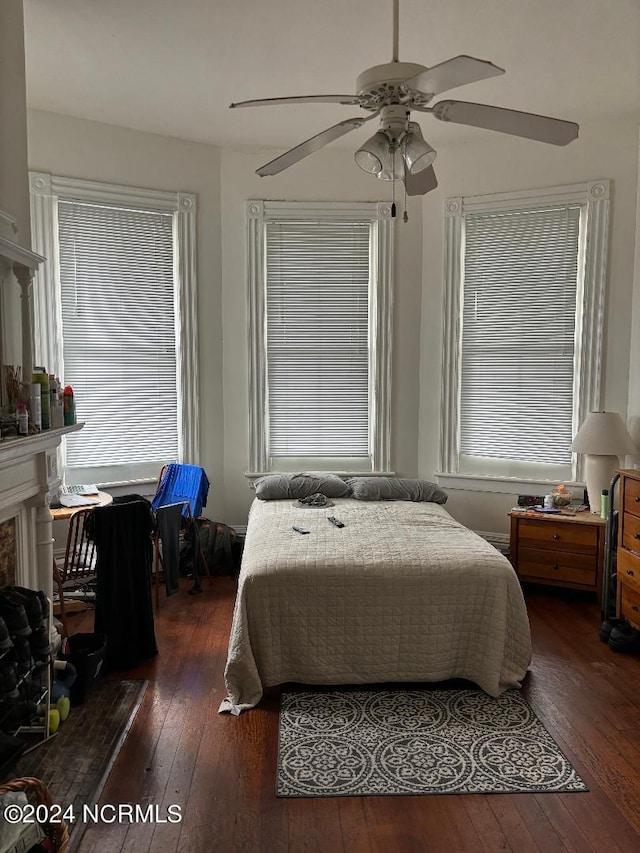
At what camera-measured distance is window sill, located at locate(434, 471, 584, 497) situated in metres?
4.90

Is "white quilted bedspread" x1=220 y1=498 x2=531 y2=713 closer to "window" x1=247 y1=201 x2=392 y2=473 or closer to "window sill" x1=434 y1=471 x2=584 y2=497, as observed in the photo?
"window sill" x1=434 y1=471 x2=584 y2=497

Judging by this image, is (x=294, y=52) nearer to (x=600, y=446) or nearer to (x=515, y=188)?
(x=515, y=188)

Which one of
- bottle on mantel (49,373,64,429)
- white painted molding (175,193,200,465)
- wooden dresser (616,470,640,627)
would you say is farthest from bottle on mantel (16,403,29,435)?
wooden dresser (616,470,640,627)

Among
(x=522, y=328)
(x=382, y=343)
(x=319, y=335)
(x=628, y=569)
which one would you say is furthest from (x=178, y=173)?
(x=628, y=569)

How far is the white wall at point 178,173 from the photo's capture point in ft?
14.6

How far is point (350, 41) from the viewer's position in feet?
11.3

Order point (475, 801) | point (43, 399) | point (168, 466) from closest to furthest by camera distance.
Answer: point (475, 801)
point (43, 399)
point (168, 466)

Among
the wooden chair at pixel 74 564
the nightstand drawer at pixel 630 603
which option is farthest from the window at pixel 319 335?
the nightstand drawer at pixel 630 603

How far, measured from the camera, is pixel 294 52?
140 inches

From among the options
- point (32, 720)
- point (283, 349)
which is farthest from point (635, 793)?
point (283, 349)

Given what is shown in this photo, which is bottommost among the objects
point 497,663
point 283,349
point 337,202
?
point 497,663

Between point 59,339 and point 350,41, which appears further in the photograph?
point 59,339

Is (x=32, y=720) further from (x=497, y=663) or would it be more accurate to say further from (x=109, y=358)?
(x=109, y=358)

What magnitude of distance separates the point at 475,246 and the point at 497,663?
3.28m
